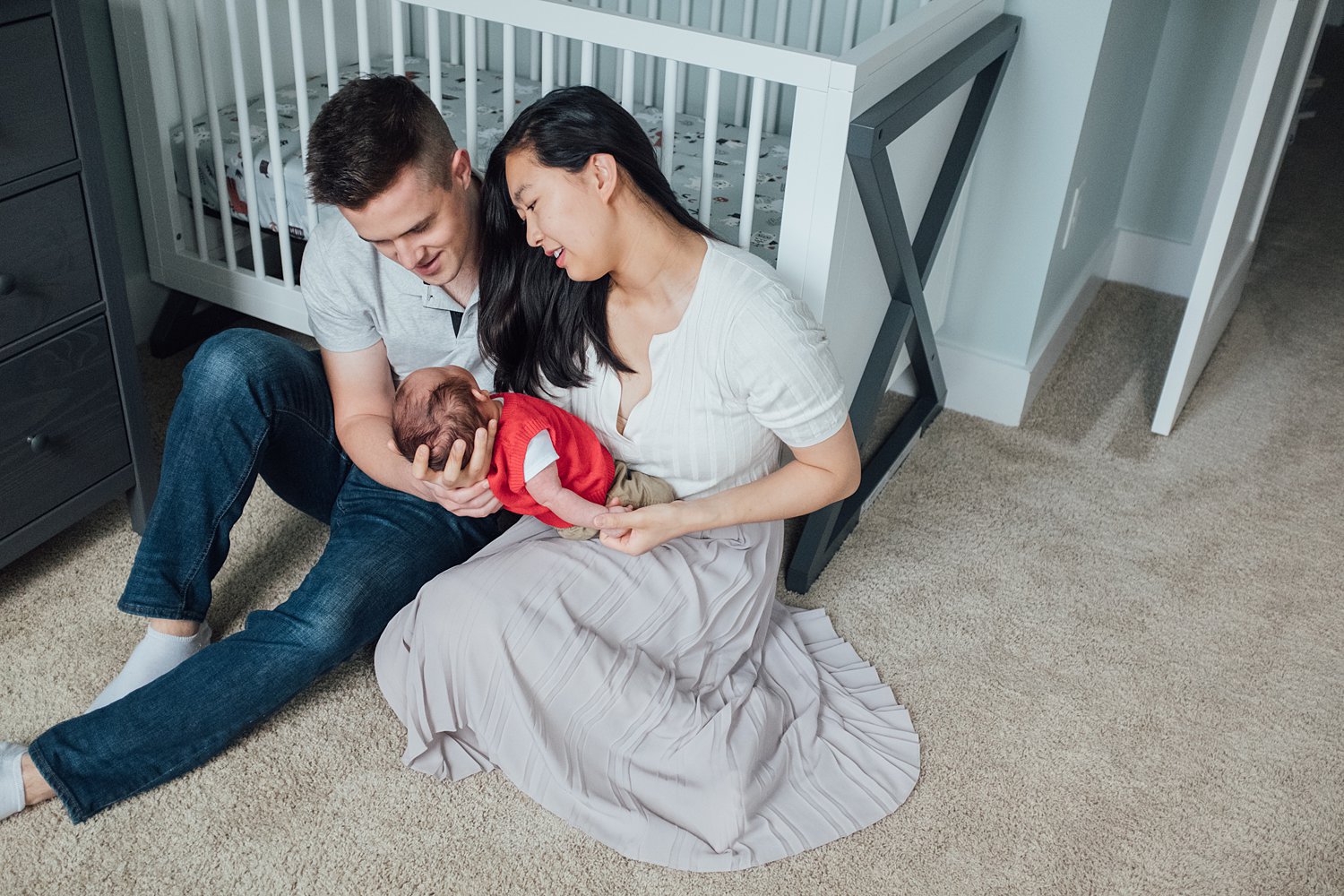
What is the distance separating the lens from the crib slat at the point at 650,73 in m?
2.33

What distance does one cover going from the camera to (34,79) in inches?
57.6

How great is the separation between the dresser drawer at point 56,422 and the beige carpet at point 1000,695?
17 centimetres

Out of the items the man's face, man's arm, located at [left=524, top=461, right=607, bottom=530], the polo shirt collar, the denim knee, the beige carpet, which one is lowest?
the beige carpet

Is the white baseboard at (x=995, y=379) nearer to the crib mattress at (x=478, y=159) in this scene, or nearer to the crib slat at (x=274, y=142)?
the crib mattress at (x=478, y=159)

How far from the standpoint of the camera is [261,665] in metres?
1.44

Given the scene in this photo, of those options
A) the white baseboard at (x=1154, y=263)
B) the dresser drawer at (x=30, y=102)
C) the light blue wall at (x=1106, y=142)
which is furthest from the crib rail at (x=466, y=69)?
the white baseboard at (x=1154, y=263)

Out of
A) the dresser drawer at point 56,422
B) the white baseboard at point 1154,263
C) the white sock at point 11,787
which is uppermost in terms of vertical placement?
the dresser drawer at point 56,422

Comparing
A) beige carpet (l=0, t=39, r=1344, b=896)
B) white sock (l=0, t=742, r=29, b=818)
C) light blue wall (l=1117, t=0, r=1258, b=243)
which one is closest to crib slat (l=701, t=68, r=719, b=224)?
beige carpet (l=0, t=39, r=1344, b=896)

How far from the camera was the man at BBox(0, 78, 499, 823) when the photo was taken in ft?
4.39

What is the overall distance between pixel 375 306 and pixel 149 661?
0.54 meters

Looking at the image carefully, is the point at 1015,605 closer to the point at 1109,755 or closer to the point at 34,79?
the point at 1109,755

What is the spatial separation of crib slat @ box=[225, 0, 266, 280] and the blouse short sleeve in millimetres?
986

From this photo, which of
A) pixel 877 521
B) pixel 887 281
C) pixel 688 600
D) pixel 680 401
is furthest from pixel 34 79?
pixel 877 521

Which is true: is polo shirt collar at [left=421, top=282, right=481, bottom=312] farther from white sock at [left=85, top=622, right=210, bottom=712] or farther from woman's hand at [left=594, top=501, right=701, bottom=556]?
white sock at [left=85, top=622, right=210, bottom=712]
